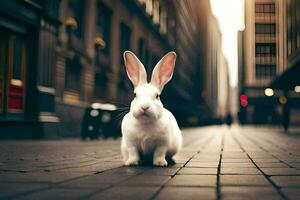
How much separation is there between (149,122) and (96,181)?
125 centimetres

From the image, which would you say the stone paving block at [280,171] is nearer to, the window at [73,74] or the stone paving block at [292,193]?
the stone paving block at [292,193]

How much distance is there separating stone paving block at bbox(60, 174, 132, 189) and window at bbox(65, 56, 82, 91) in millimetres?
14007

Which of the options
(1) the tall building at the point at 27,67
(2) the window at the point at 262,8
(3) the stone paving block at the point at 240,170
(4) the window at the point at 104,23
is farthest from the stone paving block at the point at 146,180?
(4) the window at the point at 104,23

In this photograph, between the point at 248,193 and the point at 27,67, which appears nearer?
the point at 248,193

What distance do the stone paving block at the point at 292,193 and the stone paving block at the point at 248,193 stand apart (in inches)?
3.1

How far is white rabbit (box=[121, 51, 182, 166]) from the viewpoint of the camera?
16.5 feet

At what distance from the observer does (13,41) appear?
13984mm

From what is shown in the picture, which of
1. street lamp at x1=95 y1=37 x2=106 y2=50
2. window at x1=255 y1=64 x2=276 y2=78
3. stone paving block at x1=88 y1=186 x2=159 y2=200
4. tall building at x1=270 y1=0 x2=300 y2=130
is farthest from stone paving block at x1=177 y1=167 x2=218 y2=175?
tall building at x1=270 y1=0 x2=300 y2=130

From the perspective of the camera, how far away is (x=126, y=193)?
3.37 metres

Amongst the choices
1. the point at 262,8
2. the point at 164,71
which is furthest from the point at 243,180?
the point at 262,8

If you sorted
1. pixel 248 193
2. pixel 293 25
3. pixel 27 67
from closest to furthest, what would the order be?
pixel 248 193, pixel 27 67, pixel 293 25

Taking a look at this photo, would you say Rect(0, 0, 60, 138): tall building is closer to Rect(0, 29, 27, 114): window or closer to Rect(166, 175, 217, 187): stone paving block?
Rect(0, 29, 27, 114): window

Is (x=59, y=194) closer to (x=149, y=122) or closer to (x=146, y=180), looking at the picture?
(x=146, y=180)

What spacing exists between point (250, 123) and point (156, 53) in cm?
3170
